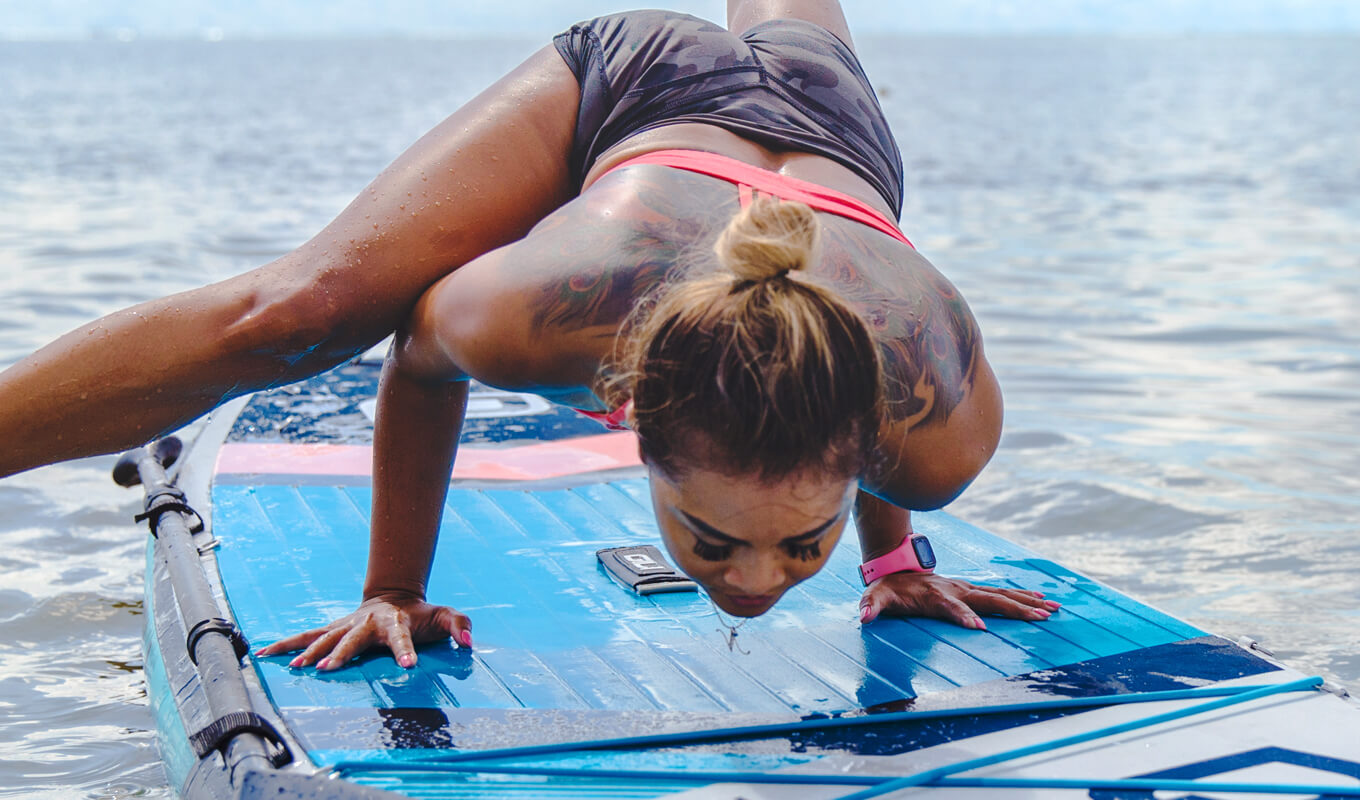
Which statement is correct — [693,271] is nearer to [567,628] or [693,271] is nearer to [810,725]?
[810,725]

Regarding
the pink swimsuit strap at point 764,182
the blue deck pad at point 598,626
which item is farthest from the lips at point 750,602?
the pink swimsuit strap at point 764,182

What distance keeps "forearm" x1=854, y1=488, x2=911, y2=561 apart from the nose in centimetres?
92

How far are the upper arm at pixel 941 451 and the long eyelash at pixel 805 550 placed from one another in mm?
182

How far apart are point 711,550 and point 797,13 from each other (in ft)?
5.03

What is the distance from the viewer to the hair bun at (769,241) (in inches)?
69.1

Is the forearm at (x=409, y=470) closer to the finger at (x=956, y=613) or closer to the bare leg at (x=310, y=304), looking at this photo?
the bare leg at (x=310, y=304)

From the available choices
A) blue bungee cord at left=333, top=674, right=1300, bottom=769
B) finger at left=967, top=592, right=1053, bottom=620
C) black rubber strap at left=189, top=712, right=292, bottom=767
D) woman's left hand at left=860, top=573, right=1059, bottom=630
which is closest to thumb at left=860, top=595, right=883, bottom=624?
woman's left hand at left=860, top=573, right=1059, bottom=630

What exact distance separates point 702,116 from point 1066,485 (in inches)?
124

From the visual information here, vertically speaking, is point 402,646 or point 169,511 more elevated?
point 169,511

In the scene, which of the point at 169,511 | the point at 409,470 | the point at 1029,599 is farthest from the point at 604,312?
the point at 169,511

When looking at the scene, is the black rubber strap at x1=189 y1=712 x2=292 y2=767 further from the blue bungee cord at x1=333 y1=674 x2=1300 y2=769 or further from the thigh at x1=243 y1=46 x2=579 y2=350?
the thigh at x1=243 y1=46 x2=579 y2=350

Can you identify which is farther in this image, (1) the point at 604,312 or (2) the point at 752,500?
(1) the point at 604,312

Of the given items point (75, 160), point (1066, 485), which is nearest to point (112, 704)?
point (1066, 485)

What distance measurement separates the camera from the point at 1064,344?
745 centimetres
